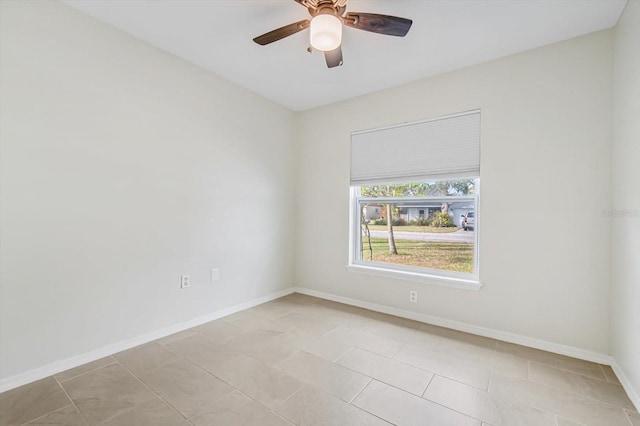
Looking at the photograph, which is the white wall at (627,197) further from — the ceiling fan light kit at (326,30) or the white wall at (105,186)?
the white wall at (105,186)

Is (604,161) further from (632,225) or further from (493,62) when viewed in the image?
(493,62)

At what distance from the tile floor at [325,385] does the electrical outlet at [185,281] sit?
0.46 meters

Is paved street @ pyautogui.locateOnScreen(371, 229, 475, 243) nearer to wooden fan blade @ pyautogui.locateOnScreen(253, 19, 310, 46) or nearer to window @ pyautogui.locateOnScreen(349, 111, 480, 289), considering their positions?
window @ pyautogui.locateOnScreen(349, 111, 480, 289)

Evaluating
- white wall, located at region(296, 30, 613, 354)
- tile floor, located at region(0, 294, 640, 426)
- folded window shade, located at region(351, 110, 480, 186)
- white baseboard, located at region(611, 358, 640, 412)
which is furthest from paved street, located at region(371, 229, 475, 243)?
white baseboard, located at region(611, 358, 640, 412)

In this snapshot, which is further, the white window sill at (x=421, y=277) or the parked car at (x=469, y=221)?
the parked car at (x=469, y=221)

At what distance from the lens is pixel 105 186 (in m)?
2.24

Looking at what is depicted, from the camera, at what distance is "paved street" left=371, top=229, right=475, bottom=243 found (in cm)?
293

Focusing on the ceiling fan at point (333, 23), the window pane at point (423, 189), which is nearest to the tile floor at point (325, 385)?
the window pane at point (423, 189)

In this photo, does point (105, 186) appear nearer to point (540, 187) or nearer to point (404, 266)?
point (404, 266)

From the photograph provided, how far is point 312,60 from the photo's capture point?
2.73 meters

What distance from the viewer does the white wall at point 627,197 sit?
70.5 inches

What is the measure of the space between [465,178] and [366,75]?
1.48 m

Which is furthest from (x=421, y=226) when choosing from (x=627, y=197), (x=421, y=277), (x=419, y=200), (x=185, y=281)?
(x=185, y=281)

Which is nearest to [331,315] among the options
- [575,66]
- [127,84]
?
[127,84]
